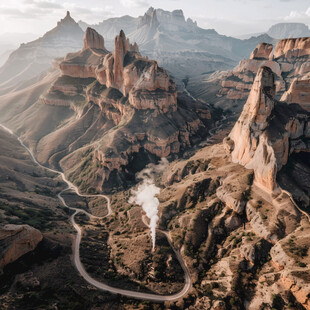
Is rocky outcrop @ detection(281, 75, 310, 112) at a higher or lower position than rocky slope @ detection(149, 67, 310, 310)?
higher

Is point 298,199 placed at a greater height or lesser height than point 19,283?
greater

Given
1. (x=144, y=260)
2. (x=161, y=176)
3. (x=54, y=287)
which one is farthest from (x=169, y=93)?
(x=54, y=287)

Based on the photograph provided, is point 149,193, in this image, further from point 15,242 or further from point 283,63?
point 283,63

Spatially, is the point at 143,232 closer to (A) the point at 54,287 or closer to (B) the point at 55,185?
(A) the point at 54,287

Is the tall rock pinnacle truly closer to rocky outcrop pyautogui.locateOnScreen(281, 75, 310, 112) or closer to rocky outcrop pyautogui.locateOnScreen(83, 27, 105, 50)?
rocky outcrop pyautogui.locateOnScreen(83, 27, 105, 50)

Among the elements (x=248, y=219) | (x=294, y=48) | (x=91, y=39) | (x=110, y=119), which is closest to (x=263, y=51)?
(x=294, y=48)

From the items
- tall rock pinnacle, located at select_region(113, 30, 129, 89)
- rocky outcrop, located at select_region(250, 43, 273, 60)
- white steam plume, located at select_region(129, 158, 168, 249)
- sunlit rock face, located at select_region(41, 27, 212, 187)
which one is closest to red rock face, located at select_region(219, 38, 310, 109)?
rocky outcrop, located at select_region(250, 43, 273, 60)

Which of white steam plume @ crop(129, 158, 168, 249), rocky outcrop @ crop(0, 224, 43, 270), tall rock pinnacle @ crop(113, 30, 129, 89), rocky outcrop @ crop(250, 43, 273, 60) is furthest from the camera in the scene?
rocky outcrop @ crop(250, 43, 273, 60)
